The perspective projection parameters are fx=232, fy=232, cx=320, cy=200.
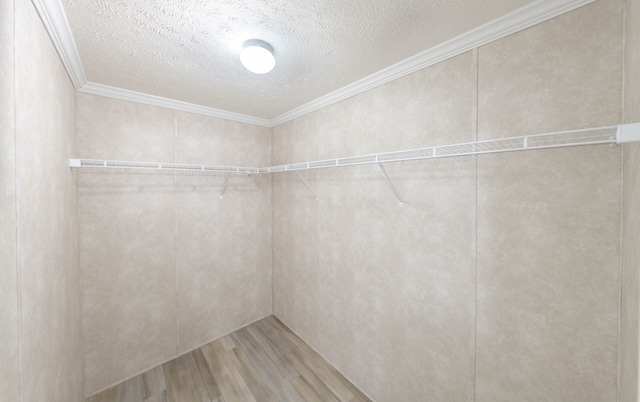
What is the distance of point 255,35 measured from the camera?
4.12 ft

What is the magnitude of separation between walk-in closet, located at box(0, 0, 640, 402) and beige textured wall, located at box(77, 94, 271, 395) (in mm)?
16

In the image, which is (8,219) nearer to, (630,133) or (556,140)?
(630,133)

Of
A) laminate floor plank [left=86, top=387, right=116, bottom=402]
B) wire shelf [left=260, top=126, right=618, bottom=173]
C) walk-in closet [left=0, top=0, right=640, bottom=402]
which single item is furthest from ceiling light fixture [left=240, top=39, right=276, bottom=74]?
laminate floor plank [left=86, top=387, right=116, bottom=402]

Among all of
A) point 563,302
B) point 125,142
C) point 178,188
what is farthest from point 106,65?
point 563,302

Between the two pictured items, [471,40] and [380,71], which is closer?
[471,40]

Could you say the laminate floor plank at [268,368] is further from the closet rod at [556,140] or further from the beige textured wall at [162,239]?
the closet rod at [556,140]

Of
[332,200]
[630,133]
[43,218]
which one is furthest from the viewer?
[332,200]

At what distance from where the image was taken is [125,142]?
1951mm

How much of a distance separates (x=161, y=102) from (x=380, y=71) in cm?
191

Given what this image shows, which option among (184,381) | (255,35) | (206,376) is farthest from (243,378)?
(255,35)

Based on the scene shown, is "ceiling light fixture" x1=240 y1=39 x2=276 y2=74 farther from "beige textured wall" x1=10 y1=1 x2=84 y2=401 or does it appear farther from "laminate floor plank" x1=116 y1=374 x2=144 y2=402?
"laminate floor plank" x1=116 y1=374 x2=144 y2=402

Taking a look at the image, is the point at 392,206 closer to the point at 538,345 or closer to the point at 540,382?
the point at 538,345

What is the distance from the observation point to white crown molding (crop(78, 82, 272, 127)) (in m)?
1.80

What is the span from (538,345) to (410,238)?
29.3 inches
